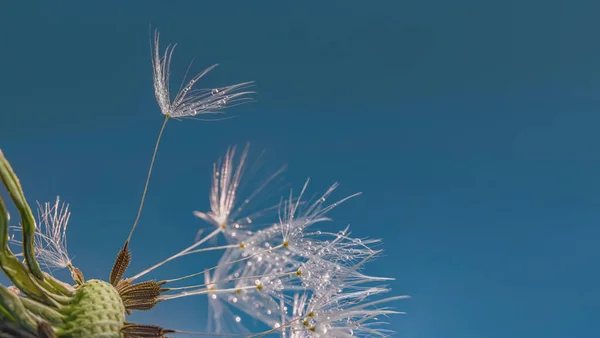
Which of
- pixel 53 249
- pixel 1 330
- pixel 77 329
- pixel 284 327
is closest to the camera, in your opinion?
pixel 1 330

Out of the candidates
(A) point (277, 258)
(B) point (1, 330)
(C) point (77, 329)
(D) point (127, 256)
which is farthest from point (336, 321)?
(B) point (1, 330)

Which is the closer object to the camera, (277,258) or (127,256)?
(127,256)

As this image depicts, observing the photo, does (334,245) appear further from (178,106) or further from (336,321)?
(178,106)

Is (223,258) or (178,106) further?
(178,106)

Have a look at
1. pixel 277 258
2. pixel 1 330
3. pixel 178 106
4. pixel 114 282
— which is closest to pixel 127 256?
pixel 114 282

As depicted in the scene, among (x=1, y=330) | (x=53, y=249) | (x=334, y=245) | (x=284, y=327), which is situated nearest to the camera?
(x=1, y=330)

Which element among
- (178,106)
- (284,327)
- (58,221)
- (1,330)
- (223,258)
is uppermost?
(178,106)

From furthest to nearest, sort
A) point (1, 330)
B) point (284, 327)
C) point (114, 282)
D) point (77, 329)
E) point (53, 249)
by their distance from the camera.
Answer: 1. point (53, 249)
2. point (284, 327)
3. point (114, 282)
4. point (77, 329)
5. point (1, 330)

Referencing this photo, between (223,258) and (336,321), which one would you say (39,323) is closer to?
(223,258)

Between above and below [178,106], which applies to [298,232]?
below
